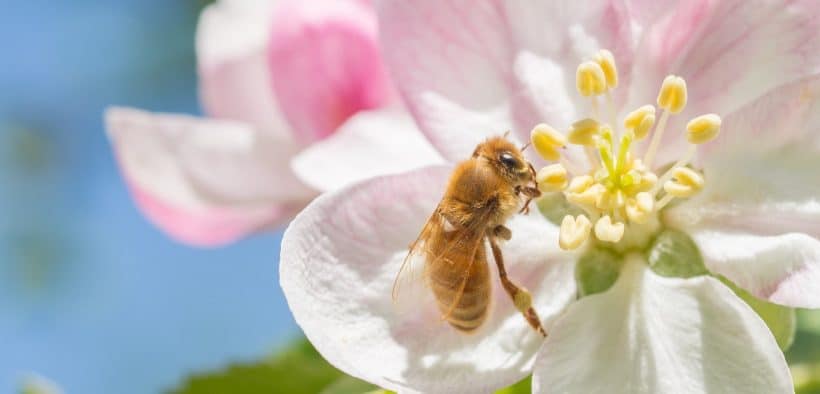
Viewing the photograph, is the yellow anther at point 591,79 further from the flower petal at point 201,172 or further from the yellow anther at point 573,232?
the flower petal at point 201,172

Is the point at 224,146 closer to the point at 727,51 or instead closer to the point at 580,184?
the point at 580,184

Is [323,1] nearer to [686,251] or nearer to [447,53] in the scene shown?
[447,53]

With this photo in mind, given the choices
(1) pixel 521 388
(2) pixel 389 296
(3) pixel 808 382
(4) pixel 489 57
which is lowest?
(3) pixel 808 382

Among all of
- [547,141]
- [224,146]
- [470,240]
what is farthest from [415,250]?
[224,146]

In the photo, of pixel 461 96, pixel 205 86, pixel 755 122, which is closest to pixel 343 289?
pixel 461 96

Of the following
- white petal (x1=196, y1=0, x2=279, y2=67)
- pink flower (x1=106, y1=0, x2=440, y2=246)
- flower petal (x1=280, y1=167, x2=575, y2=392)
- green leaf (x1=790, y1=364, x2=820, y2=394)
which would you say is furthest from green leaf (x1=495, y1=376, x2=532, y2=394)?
white petal (x1=196, y1=0, x2=279, y2=67)
